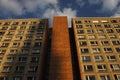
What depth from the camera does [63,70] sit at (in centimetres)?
5781

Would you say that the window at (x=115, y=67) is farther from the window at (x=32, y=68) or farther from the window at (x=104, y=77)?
the window at (x=32, y=68)

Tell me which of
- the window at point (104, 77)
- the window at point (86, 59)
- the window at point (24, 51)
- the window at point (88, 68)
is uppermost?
the window at point (24, 51)

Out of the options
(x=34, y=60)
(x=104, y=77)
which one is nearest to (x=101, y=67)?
(x=104, y=77)

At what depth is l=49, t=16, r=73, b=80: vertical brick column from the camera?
5662cm

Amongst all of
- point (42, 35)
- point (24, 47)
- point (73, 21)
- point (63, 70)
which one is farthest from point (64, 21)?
point (63, 70)

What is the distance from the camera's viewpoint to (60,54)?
62688mm

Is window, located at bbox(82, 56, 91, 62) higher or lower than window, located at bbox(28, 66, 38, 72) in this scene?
higher

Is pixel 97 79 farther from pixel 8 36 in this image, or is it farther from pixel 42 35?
pixel 8 36

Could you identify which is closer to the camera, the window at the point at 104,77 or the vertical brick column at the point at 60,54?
Result: the window at the point at 104,77

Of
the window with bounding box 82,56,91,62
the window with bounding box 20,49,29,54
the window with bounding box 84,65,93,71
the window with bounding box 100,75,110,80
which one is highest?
the window with bounding box 20,49,29,54

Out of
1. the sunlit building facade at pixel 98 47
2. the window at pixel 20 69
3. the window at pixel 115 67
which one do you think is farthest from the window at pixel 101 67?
the window at pixel 20 69

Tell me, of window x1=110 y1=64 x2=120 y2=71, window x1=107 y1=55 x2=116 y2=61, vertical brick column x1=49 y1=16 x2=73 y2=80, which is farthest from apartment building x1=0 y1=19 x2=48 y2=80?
window x1=110 y1=64 x2=120 y2=71

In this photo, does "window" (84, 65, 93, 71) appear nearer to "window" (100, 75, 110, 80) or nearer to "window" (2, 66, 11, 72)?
"window" (100, 75, 110, 80)

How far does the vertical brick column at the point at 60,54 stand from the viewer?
5662 centimetres
